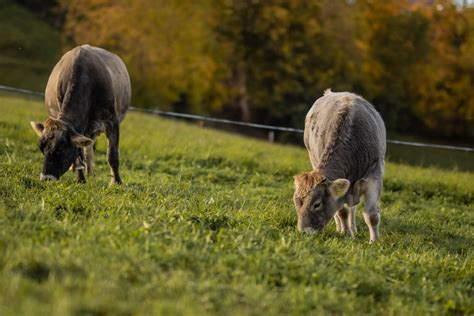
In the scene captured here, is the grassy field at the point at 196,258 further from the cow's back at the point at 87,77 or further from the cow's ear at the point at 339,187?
the cow's back at the point at 87,77

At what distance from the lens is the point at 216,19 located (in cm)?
3638

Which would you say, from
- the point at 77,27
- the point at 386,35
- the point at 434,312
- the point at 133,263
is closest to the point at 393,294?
the point at 434,312

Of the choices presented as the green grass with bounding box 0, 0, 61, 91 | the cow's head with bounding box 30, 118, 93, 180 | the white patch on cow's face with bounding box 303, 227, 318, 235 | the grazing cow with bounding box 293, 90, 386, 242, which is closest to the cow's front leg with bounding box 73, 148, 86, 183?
the cow's head with bounding box 30, 118, 93, 180

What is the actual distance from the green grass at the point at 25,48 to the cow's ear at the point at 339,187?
3579cm

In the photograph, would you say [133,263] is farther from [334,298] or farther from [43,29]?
[43,29]

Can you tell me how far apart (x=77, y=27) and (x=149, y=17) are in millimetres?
6560

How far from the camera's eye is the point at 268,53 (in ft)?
125

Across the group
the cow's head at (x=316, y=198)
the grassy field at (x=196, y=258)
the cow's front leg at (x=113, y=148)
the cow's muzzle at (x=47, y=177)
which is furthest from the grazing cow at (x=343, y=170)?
the cow's muzzle at (x=47, y=177)

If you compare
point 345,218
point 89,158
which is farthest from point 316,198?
point 89,158

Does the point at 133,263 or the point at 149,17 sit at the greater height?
the point at 149,17

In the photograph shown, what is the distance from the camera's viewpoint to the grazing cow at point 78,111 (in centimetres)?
894

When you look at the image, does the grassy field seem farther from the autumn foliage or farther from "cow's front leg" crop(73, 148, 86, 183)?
the autumn foliage

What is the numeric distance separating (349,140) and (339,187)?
962 mm

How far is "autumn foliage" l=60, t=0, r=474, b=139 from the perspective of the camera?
35812mm
